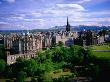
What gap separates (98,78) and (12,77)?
11.0 metres

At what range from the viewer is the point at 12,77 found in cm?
3034

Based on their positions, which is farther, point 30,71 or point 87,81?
point 30,71

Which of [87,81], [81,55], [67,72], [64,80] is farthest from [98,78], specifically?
[81,55]

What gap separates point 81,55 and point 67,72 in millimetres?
8172

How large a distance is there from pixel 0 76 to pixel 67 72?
8.58 metres

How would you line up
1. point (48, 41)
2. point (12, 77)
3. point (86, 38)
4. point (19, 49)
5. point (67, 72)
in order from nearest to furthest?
1. point (12, 77)
2. point (67, 72)
3. point (19, 49)
4. point (48, 41)
5. point (86, 38)

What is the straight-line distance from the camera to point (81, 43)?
2655 inches

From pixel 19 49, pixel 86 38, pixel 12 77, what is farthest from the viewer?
pixel 86 38

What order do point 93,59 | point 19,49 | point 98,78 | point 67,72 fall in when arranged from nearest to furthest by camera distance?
point 98,78 < point 67,72 < point 93,59 < point 19,49

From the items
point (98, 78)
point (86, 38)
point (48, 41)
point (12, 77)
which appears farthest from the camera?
point (86, 38)

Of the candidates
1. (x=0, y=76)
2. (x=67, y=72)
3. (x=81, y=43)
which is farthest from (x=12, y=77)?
(x=81, y=43)

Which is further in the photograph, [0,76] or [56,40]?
[56,40]

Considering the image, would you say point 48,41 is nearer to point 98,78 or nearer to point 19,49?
point 19,49

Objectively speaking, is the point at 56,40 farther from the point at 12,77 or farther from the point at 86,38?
the point at 12,77
